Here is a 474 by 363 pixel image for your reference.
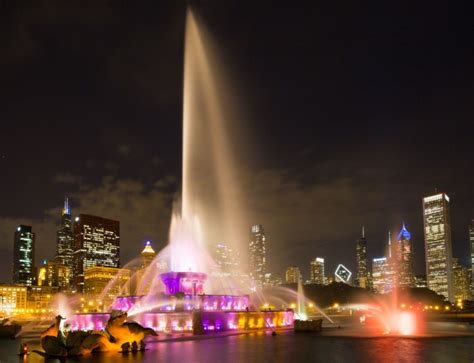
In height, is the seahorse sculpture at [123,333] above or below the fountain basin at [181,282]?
below

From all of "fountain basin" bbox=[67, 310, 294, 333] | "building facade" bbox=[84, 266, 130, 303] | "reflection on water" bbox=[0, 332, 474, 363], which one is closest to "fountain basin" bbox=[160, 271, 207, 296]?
"fountain basin" bbox=[67, 310, 294, 333]

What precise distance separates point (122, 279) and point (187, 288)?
131558 millimetres

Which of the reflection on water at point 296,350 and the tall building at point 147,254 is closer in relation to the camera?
the reflection on water at point 296,350

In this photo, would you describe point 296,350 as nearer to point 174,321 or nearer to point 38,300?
point 174,321

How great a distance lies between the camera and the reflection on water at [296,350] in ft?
87.6

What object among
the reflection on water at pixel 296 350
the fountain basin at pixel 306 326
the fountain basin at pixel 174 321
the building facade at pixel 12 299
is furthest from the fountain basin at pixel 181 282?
the building facade at pixel 12 299

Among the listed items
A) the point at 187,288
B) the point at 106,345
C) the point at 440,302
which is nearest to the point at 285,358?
the point at 106,345

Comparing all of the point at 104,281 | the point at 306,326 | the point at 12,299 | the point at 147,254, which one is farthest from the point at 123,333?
the point at 104,281

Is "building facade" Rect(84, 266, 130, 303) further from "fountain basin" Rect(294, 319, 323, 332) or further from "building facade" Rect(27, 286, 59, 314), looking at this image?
"fountain basin" Rect(294, 319, 323, 332)

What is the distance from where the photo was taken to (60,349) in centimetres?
2873

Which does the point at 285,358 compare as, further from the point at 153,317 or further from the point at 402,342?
the point at 153,317

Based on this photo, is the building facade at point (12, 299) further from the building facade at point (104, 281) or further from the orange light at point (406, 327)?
the orange light at point (406, 327)

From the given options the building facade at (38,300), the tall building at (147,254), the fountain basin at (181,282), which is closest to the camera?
the fountain basin at (181,282)

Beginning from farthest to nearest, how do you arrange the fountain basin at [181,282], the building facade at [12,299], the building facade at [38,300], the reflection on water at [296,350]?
the building facade at [38,300] < the building facade at [12,299] < the fountain basin at [181,282] < the reflection on water at [296,350]
